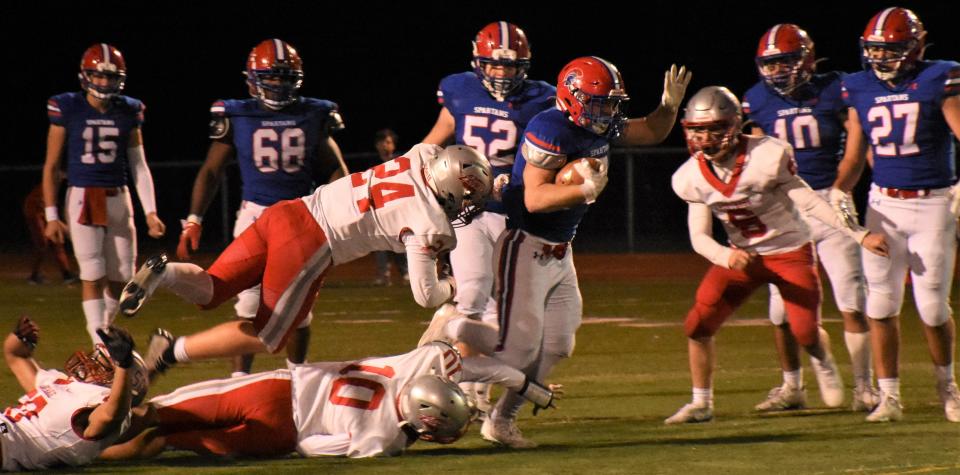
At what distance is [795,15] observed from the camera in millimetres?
23031

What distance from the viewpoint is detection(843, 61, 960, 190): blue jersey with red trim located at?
654 cm

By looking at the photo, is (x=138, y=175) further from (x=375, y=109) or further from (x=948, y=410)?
(x=375, y=109)

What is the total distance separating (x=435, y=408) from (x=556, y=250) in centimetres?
106

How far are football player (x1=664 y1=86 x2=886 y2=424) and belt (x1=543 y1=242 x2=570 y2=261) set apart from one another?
2.48ft

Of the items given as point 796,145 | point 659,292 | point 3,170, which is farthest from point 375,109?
point 796,145

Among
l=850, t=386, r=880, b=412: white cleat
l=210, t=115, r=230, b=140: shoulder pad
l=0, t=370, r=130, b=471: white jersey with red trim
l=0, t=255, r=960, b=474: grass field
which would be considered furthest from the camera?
l=210, t=115, r=230, b=140: shoulder pad

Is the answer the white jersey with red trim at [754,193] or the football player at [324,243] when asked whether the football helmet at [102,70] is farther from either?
the white jersey with red trim at [754,193]

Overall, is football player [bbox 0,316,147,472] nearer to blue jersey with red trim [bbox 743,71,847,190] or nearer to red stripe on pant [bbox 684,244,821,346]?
red stripe on pant [bbox 684,244,821,346]

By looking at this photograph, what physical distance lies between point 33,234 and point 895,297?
1166 centimetres

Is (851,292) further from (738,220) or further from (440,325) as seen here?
(440,325)

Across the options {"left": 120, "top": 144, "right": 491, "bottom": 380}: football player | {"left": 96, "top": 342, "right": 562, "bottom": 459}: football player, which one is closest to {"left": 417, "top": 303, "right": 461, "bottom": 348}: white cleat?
{"left": 120, "top": 144, "right": 491, "bottom": 380}: football player

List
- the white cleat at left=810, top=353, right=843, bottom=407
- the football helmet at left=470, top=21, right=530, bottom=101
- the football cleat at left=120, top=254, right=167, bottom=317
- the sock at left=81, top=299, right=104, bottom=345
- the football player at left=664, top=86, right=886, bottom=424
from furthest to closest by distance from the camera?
1. the sock at left=81, top=299, right=104, bottom=345
2. the football helmet at left=470, top=21, right=530, bottom=101
3. the white cleat at left=810, top=353, right=843, bottom=407
4. the football player at left=664, top=86, right=886, bottom=424
5. the football cleat at left=120, top=254, right=167, bottom=317

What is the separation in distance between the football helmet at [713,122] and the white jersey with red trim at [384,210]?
1266 millimetres

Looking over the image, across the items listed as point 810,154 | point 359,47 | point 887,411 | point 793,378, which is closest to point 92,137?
point 810,154
